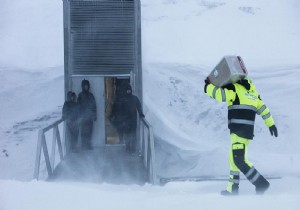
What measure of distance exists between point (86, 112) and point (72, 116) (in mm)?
314

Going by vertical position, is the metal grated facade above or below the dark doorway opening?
above

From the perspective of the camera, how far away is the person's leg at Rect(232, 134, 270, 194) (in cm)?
446

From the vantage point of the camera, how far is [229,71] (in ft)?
14.5

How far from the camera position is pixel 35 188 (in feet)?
13.9

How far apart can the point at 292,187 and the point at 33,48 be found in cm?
2754

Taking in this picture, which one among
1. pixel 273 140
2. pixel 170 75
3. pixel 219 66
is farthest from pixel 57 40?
pixel 219 66

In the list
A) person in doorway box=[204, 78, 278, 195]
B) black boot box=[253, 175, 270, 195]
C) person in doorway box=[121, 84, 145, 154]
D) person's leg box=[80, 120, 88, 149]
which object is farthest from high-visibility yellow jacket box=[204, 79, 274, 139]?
person's leg box=[80, 120, 88, 149]

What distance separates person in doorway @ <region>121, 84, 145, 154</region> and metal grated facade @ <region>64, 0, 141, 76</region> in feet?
2.29

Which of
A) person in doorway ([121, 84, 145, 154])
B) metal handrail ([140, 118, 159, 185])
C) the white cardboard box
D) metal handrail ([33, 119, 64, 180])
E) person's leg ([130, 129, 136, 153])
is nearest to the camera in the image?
the white cardboard box

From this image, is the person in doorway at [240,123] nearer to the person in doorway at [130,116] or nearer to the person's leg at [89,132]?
the person in doorway at [130,116]

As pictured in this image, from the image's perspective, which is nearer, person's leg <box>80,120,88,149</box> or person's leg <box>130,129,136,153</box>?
person's leg <box>130,129,136,153</box>

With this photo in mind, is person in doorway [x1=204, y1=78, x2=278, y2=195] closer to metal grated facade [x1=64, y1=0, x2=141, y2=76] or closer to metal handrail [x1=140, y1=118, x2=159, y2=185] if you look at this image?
metal handrail [x1=140, y1=118, x2=159, y2=185]

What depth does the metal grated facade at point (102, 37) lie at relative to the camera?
8414mm

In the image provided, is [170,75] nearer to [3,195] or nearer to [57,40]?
[57,40]
